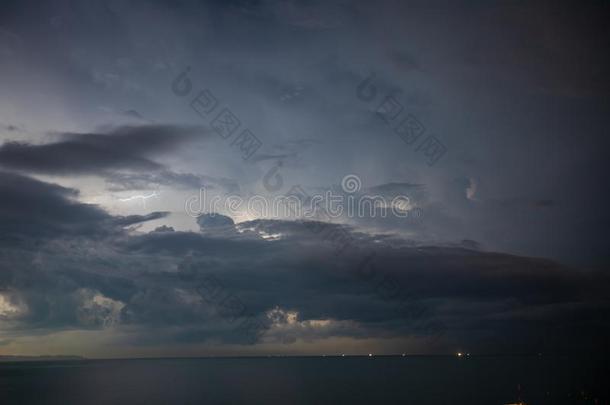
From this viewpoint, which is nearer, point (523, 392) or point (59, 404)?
point (59, 404)

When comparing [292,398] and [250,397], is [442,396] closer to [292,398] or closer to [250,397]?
[292,398]

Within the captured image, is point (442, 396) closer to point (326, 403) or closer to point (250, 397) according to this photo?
point (326, 403)

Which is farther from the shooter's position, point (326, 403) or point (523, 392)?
point (523, 392)

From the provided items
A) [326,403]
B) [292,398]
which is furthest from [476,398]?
[292,398]

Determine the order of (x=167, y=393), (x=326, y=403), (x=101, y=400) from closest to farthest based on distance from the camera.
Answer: (x=326, y=403), (x=101, y=400), (x=167, y=393)

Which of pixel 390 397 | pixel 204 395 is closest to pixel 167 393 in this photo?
pixel 204 395

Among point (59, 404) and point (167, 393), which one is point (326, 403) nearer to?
point (167, 393)

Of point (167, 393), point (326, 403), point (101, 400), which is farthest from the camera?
point (167, 393)
